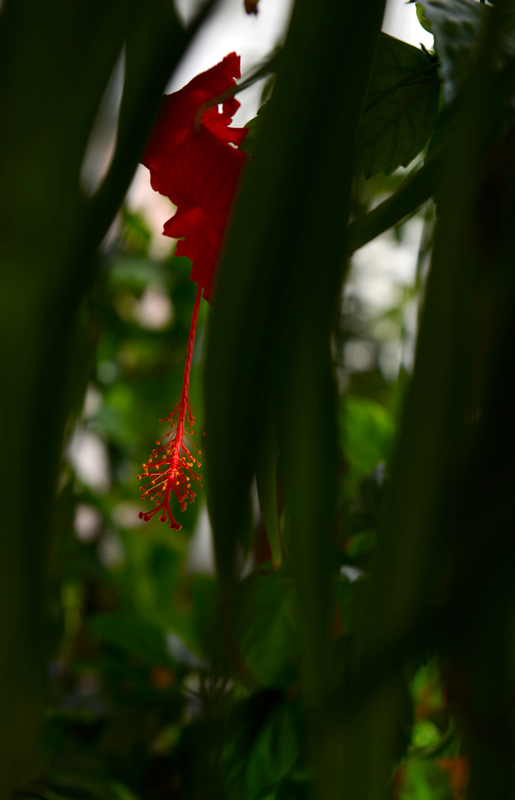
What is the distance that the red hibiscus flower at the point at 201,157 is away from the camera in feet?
0.62

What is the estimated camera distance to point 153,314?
4.07 feet

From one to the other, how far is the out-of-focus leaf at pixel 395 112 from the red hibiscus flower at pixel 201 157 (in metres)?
0.05

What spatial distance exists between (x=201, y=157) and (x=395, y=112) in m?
0.08

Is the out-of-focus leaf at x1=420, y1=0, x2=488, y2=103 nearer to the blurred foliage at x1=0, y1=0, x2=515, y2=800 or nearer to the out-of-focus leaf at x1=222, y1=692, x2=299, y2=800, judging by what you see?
the blurred foliage at x1=0, y1=0, x2=515, y2=800

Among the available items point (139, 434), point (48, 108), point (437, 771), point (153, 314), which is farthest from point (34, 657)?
point (153, 314)

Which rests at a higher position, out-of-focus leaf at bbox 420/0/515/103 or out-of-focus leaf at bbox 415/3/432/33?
out-of-focus leaf at bbox 415/3/432/33

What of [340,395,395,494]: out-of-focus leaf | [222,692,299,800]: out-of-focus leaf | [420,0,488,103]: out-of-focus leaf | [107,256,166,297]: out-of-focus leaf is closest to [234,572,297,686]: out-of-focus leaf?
[222,692,299,800]: out-of-focus leaf

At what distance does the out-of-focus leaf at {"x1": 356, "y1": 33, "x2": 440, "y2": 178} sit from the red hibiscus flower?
0.16 ft

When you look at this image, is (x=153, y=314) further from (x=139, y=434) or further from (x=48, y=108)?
(x=48, y=108)

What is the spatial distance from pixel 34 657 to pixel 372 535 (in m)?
0.22

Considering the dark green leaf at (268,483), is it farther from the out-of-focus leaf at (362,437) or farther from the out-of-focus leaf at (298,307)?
the out-of-focus leaf at (362,437)

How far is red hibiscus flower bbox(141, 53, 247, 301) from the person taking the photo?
0.62 feet

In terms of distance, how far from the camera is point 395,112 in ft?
0.69

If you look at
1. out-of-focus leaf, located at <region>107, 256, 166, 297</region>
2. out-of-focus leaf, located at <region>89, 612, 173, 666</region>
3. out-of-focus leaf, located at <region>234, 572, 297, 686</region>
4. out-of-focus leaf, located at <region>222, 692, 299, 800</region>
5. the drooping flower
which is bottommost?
out-of-focus leaf, located at <region>89, 612, 173, 666</region>
